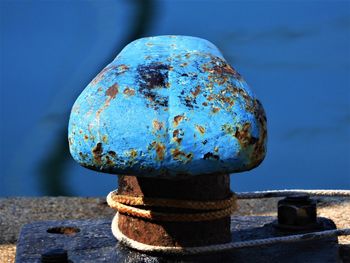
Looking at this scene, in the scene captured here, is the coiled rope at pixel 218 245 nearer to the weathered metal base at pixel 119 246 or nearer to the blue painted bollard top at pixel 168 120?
the weathered metal base at pixel 119 246

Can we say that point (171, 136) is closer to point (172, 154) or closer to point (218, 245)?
point (172, 154)

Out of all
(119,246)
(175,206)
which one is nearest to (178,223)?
(175,206)

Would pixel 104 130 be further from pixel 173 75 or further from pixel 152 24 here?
pixel 152 24

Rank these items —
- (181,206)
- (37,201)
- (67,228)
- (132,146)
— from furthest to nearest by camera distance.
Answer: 1. (37,201)
2. (67,228)
3. (181,206)
4. (132,146)

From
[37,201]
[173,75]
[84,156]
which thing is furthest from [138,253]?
[37,201]

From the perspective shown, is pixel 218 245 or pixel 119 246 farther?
pixel 119 246

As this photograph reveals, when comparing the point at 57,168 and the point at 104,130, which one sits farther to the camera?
the point at 57,168
